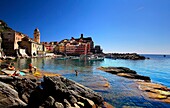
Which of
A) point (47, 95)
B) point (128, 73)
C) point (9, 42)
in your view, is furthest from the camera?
point (9, 42)

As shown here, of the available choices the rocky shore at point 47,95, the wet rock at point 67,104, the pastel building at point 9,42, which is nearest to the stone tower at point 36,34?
the pastel building at point 9,42

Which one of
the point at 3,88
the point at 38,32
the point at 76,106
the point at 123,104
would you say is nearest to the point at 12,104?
the point at 3,88

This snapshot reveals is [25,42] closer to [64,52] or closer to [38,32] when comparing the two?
[38,32]

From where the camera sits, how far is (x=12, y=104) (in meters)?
12.4

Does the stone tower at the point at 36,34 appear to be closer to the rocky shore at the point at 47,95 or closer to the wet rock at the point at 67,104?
the rocky shore at the point at 47,95

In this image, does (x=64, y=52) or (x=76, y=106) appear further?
(x=64, y=52)

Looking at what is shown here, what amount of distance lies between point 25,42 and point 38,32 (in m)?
33.4

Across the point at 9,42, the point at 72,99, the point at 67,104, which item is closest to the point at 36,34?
the point at 9,42

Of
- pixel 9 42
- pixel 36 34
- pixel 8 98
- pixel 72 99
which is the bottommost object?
pixel 72 99

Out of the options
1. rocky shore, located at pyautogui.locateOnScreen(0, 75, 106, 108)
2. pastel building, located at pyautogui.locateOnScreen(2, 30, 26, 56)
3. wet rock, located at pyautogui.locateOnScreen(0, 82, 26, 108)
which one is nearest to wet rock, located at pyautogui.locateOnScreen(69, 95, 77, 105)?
rocky shore, located at pyautogui.locateOnScreen(0, 75, 106, 108)

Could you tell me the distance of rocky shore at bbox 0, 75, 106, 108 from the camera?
1270cm

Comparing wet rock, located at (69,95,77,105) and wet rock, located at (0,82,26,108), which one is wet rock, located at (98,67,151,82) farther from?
wet rock, located at (0,82,26,108)

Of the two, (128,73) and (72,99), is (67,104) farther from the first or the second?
(128,73)

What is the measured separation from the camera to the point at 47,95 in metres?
15.1
